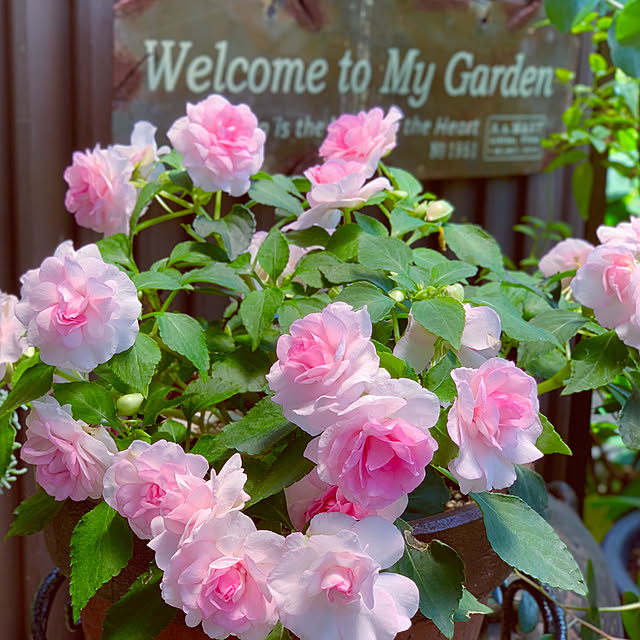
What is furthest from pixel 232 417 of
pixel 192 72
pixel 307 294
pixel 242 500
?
pixel 192 72

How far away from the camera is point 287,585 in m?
0.42

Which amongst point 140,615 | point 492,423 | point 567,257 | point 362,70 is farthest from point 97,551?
point 362,70

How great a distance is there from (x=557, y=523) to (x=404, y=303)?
63 cm

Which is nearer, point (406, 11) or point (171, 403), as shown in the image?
point (171, 403)

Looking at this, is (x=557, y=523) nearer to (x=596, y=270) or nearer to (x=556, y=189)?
(x=596, y=270)

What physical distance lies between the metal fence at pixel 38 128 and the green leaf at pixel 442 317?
2.01 feet

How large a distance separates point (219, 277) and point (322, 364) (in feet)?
0.65

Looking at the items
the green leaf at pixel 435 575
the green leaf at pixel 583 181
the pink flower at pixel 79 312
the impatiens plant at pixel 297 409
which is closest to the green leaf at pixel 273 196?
the impatiens plant at pixel 297 409

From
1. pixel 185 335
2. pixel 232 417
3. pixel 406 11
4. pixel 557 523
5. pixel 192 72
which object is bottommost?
pixel 557 523

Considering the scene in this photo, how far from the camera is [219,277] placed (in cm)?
62

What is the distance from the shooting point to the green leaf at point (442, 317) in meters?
0.50

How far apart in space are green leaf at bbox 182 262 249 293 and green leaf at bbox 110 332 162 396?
94 millimetres

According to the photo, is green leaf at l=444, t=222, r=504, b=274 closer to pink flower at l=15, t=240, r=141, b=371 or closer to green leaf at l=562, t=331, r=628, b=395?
green leaf at l=562, t=331, r=628, b=395

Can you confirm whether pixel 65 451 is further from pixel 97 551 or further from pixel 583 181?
pixel 583 181
